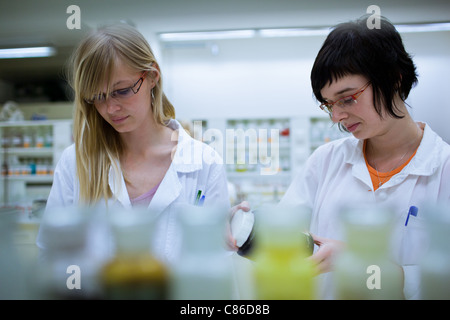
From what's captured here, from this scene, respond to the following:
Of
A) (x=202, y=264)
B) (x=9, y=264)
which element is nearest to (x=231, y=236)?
(x=202, y=264)

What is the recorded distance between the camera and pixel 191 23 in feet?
2.49

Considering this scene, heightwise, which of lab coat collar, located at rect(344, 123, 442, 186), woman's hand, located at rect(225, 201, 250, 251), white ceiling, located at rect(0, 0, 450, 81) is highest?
white ceiling, located at rect(0, 0, 450, 81)

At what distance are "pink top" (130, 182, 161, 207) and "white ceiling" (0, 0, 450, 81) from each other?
0.42 metres

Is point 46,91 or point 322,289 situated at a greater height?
point 46,91

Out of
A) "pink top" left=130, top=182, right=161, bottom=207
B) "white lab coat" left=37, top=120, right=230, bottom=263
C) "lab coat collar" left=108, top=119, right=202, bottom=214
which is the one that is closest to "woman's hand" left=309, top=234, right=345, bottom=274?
"white lab coat" left=37, top=120, right=230, bottom=263

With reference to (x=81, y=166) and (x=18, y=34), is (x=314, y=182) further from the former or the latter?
(x=18, y=34)

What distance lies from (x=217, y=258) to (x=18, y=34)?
0.77 metres

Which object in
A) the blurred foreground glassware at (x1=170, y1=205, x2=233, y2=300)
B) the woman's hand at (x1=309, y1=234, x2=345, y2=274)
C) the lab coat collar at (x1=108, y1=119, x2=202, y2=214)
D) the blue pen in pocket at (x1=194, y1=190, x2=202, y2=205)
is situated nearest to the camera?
the blurred foreground glassware at (x1=170, y1=205, x2=233, y2=300)

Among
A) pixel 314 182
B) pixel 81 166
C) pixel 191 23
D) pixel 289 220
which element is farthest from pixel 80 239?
pixel 314 182

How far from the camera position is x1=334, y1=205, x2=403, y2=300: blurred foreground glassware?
1.57 ft

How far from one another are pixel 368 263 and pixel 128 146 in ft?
2.49

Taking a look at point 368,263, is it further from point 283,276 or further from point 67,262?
point 67,262

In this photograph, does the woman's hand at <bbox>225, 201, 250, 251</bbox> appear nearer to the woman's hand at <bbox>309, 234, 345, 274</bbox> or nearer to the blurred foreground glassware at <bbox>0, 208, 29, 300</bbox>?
the woman's hand at <bbox>309, 234, 345, 274</bbox>

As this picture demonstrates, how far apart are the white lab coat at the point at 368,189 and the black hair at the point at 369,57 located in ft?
0.60
